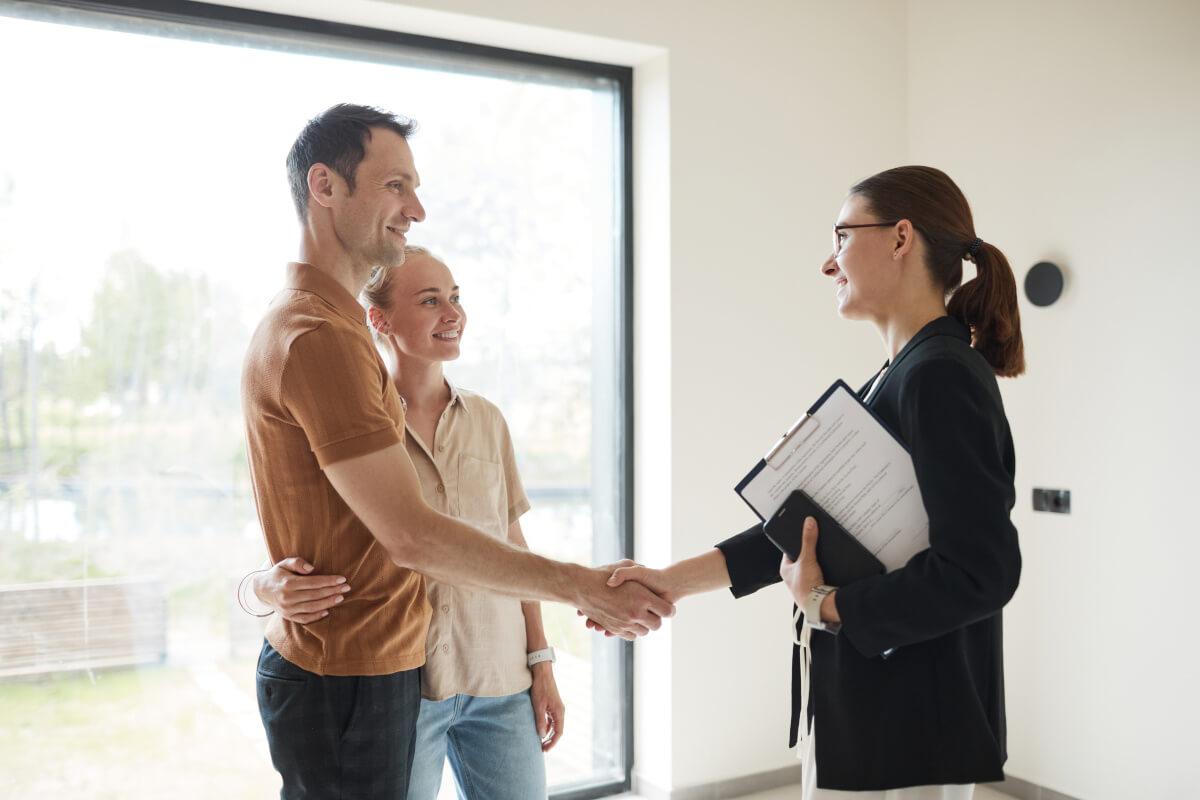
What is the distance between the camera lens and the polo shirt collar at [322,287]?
1.49m

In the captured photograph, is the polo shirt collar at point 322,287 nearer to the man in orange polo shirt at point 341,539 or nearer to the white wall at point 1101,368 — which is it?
the man in orange polo shirt at point 341,539

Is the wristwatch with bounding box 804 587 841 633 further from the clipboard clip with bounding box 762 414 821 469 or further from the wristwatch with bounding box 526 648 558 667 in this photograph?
the wristwatch with bounding box 526 648 558 667

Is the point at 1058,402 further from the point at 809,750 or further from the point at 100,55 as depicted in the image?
the point at 100,55

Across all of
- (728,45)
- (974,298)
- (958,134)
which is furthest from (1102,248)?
(974,298)

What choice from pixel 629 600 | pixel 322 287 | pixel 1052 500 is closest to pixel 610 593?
pixel 629 600

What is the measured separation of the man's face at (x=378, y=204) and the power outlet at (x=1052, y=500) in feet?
7.78

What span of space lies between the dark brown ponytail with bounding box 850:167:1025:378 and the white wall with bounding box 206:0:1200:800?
1.53m

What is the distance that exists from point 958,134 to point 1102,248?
0.74m

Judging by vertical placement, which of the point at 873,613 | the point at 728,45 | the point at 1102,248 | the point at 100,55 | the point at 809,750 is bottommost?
the point at 809,750

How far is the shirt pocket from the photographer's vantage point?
1.91m

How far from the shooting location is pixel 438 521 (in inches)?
58.1

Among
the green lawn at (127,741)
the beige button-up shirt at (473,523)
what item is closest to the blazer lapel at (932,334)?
the beige button-up shirt at (473,523)

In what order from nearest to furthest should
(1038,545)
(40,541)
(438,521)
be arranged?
(438,521), (40,541), (1038,545)

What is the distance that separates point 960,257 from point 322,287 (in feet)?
3.43
